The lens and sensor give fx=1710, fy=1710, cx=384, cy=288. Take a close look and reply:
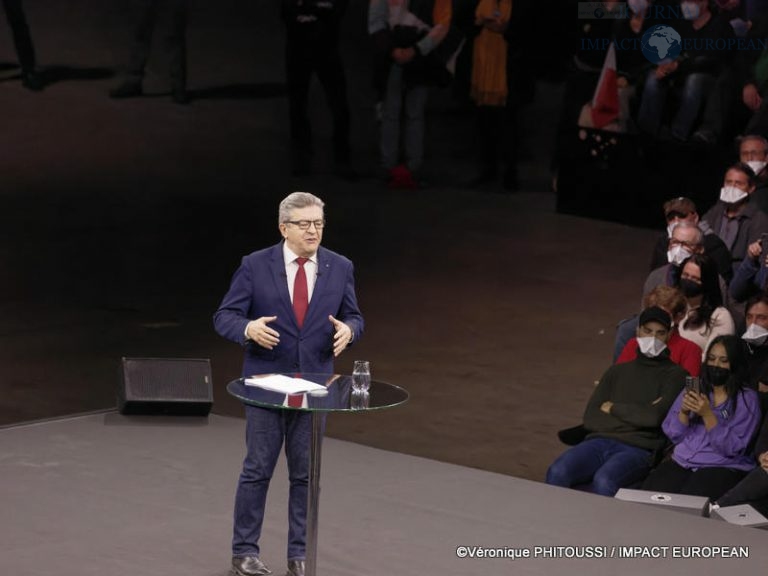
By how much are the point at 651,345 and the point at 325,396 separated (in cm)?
273

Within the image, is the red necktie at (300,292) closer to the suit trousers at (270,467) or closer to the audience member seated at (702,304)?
the suit trousers at (270,467)

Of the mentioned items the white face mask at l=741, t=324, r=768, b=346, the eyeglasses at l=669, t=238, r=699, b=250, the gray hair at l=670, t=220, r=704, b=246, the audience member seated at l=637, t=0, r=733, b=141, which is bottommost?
the white face mask at l=741, t=324, r=768, b=346

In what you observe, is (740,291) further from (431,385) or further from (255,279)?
(255,279)

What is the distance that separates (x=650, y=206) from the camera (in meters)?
14.6

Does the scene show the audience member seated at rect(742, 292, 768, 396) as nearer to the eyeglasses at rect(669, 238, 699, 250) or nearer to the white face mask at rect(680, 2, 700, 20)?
the eyeglasses at rect(669, 238, 699, 250)

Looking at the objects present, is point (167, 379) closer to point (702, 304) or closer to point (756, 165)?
point (702, 304)

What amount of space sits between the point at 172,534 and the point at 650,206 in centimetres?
876

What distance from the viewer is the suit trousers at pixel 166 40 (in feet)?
51.3

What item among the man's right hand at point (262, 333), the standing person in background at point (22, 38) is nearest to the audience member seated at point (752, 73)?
the standing person in background at point (22, 38)

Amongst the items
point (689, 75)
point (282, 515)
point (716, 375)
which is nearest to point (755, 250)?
point (716, 375)

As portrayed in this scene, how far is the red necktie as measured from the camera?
19.8 feet

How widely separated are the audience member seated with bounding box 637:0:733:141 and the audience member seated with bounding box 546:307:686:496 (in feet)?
20.1

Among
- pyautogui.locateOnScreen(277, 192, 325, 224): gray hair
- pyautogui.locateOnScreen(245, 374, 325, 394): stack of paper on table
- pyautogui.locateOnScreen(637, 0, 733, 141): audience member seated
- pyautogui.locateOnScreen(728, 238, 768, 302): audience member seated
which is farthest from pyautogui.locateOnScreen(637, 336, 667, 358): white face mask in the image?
pyautogui.locateOnScreen(637, 0, 733, 141): audience member seated

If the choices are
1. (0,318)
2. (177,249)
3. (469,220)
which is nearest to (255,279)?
(0,318)
